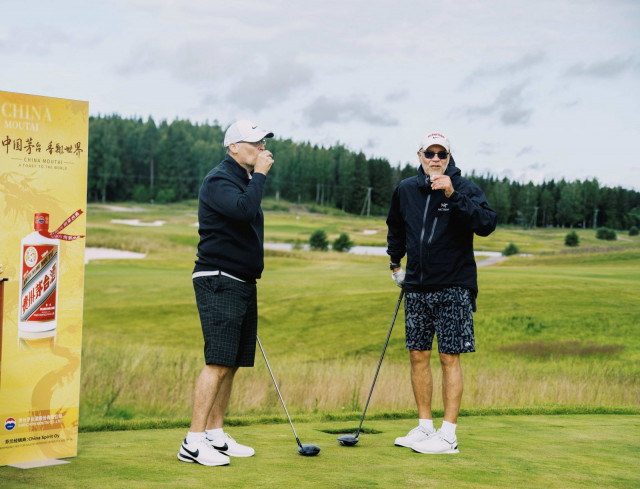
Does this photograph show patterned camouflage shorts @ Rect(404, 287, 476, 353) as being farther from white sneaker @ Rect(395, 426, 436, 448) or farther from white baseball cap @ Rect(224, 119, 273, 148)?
white baseball cap @ Rect(224, 119, 273, 148)

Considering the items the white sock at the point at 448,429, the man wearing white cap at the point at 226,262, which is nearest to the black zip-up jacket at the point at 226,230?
the man wearing white cap at the point at 226,262

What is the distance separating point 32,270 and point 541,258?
83.5ft

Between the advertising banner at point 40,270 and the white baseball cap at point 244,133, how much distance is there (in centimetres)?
77

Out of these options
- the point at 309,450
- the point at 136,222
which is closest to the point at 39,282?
the point at 309,450

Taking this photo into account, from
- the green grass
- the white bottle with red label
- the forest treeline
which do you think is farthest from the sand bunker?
the white bottle with red label

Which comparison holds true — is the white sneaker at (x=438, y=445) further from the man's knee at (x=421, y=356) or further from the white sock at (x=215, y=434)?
the white sock at (x=215, y=434)

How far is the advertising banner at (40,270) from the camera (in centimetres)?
370

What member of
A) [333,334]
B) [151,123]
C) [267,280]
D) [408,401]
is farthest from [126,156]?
[408,401]

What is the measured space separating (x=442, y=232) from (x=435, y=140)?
56cm

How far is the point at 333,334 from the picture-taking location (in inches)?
675

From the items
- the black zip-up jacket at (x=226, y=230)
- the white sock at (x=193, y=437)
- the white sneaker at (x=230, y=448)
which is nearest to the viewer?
the white sock at (x=193, y=437)

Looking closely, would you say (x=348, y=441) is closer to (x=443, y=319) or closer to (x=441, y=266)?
(x=443, y=319)

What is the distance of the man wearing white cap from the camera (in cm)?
392

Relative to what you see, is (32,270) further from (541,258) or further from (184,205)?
(184,205)
